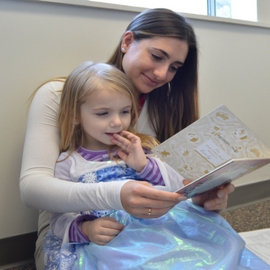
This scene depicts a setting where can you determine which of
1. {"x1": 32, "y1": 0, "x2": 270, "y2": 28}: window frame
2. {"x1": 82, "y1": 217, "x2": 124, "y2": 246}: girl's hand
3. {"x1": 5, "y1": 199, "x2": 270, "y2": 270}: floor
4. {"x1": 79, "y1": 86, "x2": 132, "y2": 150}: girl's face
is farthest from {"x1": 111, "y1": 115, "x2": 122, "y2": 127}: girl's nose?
{"x1": 5, "y1": 199, "x2": 270, "y2": 270}: floor

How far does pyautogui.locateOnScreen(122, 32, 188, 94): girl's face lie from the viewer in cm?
86

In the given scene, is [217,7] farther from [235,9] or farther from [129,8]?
[129,8]

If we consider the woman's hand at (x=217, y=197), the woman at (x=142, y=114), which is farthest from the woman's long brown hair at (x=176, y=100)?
the woman's hand at (x=217, y=197)

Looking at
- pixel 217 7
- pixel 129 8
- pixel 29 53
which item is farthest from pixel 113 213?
pixel 217 7

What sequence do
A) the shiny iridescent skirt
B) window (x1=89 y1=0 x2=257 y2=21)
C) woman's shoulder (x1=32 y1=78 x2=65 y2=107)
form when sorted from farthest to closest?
window (x1=89 y1=0 x2=257 y2=21) → woman's shoulder (x1=32 y1=78 x2=65 y2=107) → the shiny iridescent skirt

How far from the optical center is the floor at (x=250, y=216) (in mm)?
1305

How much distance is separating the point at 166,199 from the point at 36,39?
0.68m

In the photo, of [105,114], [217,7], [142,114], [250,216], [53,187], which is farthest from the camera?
[217,7]

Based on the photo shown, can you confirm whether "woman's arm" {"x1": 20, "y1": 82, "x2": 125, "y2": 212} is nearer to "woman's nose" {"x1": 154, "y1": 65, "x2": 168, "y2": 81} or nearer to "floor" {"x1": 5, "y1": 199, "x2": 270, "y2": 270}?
"woman's nose" {"x1": 154, "y1": 65, "x2": 168, "y2": 81}

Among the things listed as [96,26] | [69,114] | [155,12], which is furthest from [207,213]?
[96,26]

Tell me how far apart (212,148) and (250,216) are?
3.09ft

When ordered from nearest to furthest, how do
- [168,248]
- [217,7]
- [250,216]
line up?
[168,248] → [250,216] → [217,7]

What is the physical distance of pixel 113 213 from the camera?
0.71m

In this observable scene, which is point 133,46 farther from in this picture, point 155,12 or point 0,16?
point 0,16
